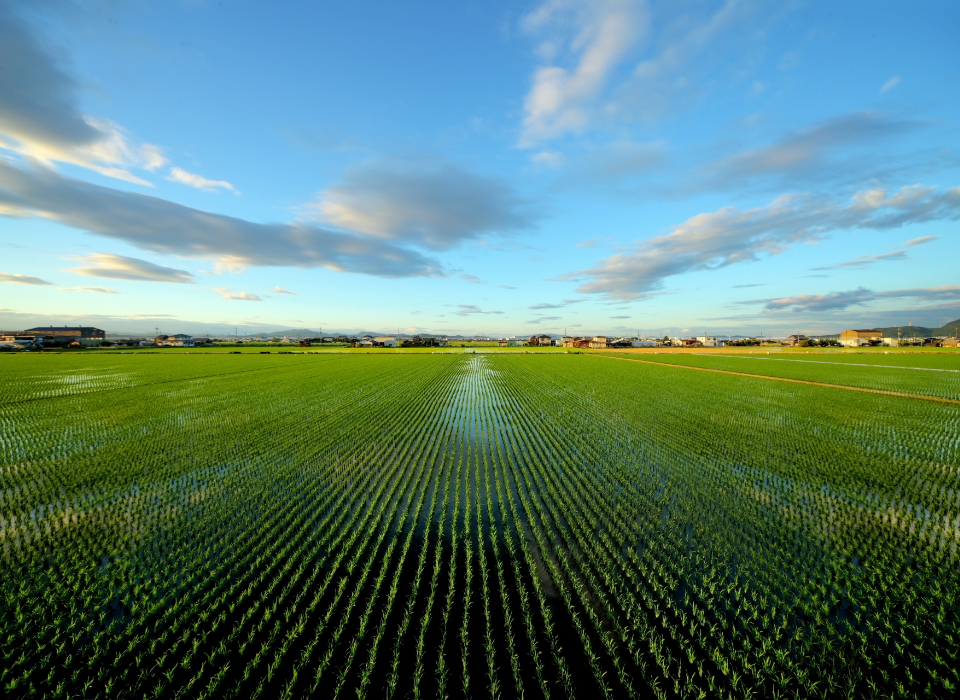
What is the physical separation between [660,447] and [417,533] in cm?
925

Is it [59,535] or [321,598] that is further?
[59,535]

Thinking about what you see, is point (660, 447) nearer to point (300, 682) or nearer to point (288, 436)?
point (300, 682)

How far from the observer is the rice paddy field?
13.3ft

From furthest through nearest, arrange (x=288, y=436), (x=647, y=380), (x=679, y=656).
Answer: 1. (x=647, y=380)
2. (x=288, y=436)
3. (x=679, y=656)

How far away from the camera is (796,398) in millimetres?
22141

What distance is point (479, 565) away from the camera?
233 inches

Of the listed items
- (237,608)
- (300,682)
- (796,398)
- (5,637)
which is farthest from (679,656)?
(796,398)

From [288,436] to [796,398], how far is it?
92.5 ft

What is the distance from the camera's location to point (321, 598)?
509 centimetres

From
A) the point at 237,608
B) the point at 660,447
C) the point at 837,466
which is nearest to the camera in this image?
the point at 237,608

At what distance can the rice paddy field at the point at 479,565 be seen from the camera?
13.3ft

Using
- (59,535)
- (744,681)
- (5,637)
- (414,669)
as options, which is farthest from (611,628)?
(59,535)

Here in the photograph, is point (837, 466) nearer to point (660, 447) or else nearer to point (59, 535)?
point (660, 447)

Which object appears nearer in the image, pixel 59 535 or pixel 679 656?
pixel 679 656
